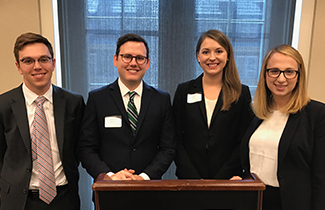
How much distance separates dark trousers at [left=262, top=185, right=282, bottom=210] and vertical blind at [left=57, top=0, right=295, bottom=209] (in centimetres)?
149

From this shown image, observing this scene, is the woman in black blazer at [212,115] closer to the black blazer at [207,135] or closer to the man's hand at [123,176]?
the black blazer at [207,135]

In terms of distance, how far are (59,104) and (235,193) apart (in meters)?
1.31

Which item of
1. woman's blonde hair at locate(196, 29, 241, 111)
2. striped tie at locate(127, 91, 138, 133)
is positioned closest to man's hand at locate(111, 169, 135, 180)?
striped tie at locate(127, 91, 138, 133)

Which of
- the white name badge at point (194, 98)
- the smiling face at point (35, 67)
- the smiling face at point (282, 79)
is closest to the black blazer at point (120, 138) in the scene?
the white name badge at point (194, 98)

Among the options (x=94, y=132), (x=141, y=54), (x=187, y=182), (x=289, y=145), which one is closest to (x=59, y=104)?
(x=94, y=132)

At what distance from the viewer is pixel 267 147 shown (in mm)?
1614

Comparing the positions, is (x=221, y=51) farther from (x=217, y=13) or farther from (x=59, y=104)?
(x=59, y=104)

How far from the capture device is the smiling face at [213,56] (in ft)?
5.96

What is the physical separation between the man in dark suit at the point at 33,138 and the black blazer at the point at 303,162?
142 cm

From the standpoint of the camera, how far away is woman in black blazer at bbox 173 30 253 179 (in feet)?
6.03

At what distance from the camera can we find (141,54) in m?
1.75

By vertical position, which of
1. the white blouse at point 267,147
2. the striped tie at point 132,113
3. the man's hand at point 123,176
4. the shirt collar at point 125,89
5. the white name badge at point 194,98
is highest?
the shirt collar at point 125,89

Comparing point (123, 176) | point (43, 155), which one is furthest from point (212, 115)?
point (43, 155)

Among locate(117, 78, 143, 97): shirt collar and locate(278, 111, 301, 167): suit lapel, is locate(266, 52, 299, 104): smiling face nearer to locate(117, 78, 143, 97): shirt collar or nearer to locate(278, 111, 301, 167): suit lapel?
locate(278, 111, 301, 167): suit lapel
